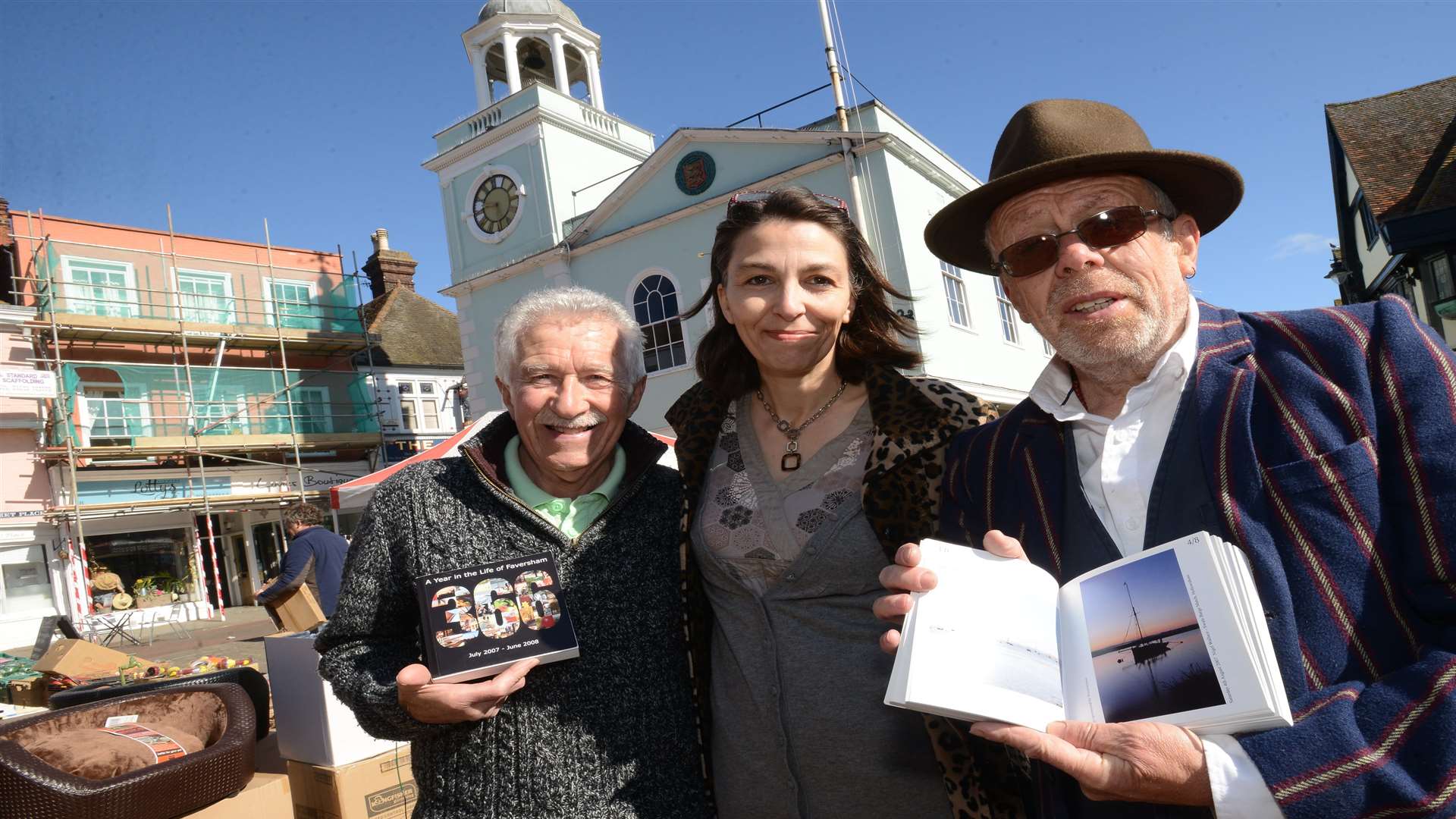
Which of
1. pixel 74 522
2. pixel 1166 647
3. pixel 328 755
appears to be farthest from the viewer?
pixel 74 522

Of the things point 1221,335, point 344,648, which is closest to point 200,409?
point 344,648

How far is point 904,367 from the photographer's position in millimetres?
2385

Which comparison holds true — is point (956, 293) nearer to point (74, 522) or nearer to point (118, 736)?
point (118, 736)

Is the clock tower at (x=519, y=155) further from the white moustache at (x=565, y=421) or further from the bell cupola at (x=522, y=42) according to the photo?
the white moustache at (x=565, y=421)

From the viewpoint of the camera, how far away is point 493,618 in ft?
5.98

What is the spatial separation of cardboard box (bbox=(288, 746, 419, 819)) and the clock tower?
14.0m

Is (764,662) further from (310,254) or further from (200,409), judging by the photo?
(310,254)

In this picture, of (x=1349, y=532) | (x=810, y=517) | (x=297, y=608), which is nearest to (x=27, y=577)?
(x=297, y=608)

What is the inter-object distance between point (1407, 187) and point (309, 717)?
24.7 meters

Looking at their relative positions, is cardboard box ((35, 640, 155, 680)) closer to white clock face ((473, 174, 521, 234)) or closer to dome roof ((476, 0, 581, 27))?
white clock face ((473, 174, 521, 234))

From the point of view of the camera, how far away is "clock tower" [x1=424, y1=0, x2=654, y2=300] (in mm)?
17172

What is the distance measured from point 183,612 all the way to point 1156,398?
23297 millimetres

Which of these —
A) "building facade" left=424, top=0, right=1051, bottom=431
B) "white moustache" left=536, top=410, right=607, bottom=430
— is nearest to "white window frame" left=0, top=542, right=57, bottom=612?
"building facade" left=424, top=0, right=1051, bottom=431

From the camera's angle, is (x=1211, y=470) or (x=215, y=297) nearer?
(x=1211, y=470)
